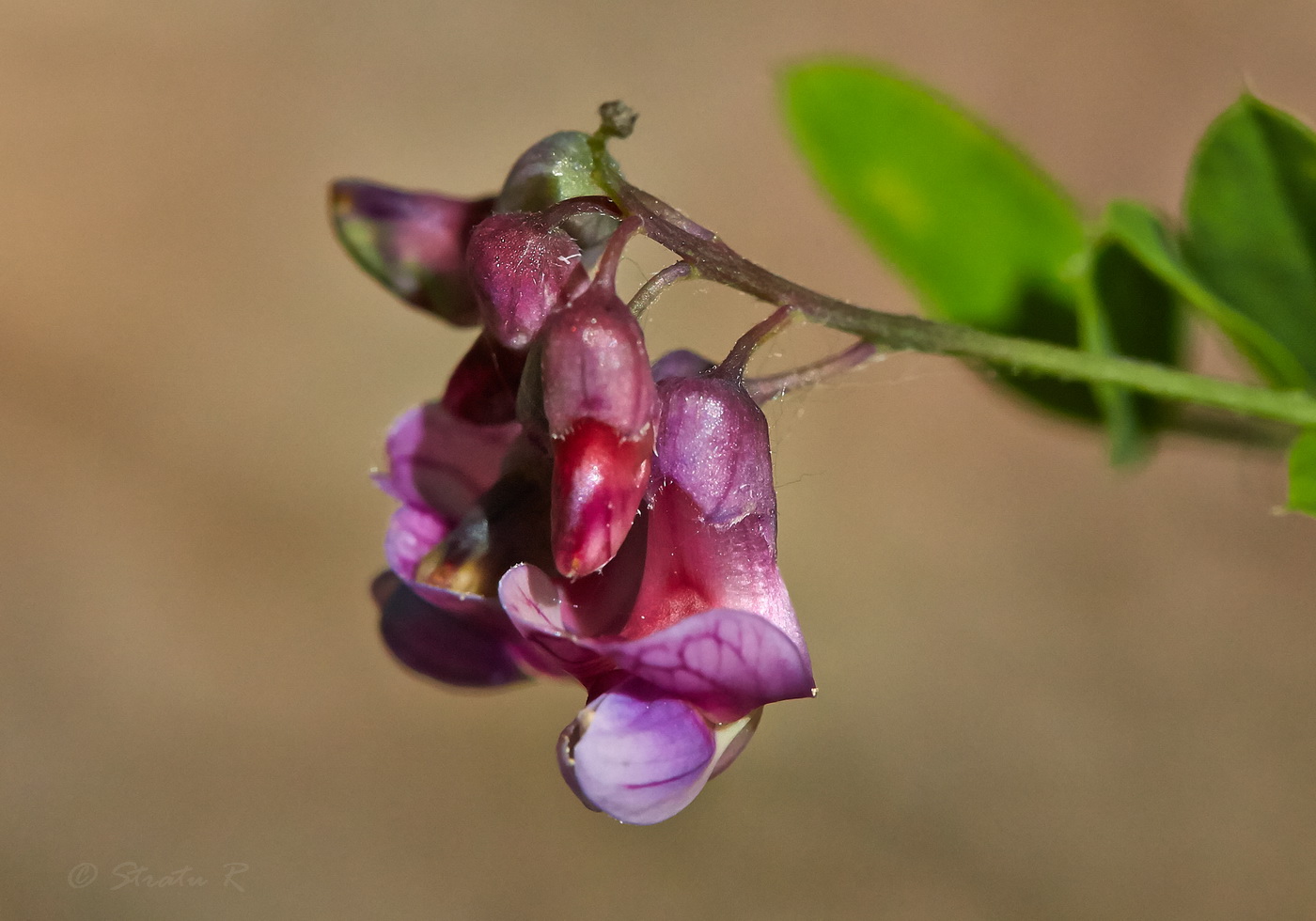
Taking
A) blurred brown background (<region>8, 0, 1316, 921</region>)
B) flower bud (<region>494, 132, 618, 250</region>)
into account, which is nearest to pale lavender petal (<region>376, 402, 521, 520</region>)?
flower bud (<region>494, 132, 618, 250</region>)

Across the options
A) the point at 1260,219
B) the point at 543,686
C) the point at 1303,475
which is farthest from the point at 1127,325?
the point at 543,686

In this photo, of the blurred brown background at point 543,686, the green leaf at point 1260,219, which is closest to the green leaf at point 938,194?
the green leaf at point 1260,219

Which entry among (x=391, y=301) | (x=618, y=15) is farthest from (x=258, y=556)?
(x=618, y=15)

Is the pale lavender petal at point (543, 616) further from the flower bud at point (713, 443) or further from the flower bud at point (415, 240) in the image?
the flower bud at point (415, 240)

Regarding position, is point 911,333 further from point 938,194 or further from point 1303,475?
point 938,194

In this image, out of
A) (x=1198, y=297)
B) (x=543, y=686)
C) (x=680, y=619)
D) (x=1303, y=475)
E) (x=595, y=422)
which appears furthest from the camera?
(x=543, y=686)

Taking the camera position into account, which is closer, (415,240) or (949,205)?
(415,240)
